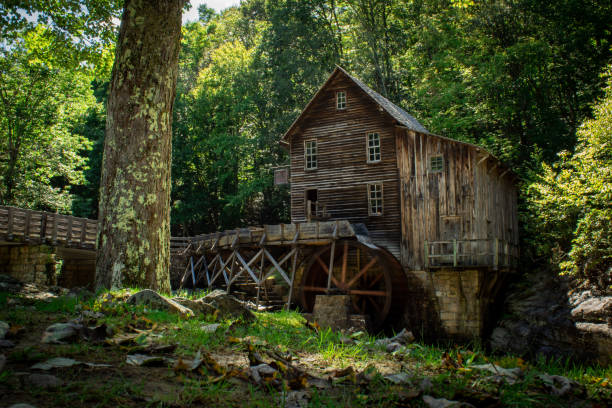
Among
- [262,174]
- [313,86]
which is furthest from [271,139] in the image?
[313,86]

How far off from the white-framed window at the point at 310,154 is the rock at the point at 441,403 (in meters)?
20.9

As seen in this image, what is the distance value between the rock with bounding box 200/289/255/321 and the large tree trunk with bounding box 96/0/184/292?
60.4 inches

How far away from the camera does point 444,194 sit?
1983cm

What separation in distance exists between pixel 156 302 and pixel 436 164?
16.4 meters

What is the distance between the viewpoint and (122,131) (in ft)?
25.8

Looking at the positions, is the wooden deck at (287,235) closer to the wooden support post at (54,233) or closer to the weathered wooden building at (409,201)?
the weathered wooden building at (409,201)

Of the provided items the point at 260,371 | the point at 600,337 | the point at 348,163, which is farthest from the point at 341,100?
the point at 260,371

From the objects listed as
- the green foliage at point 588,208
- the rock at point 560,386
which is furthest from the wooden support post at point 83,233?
the rock at point 560,386

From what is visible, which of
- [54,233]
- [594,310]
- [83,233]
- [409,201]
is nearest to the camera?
[594,310]

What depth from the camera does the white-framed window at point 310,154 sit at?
2364 cm

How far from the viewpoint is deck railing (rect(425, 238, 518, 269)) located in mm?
18011

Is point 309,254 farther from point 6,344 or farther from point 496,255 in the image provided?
point 6,344

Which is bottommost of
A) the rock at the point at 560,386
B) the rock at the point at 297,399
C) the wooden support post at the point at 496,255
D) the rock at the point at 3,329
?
the rock at the point at 560,386

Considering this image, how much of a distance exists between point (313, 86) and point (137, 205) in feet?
84.5
